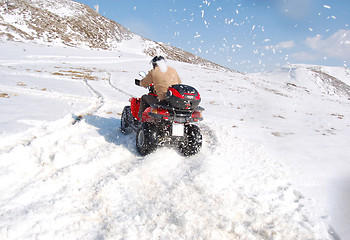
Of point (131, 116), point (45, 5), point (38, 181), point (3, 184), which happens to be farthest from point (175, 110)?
point (45, 5)

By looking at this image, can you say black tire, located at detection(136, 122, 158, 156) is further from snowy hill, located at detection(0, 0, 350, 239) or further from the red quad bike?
snowy hill, located at detection(0, 0, 350, 239)

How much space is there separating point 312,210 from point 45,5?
78.5 metres

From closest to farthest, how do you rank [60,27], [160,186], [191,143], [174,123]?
[160,186]
[174,123]
[191,143]
[60,27]

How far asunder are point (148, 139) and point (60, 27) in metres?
57.6

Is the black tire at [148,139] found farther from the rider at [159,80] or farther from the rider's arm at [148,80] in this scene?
the rider's arm at [148,80]

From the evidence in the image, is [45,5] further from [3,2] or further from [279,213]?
[279,213]

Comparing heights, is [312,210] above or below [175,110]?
below

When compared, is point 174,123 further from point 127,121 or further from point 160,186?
point 127,121

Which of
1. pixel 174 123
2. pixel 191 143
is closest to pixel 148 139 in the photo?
pixel 174 123

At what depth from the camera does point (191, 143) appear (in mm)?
4379

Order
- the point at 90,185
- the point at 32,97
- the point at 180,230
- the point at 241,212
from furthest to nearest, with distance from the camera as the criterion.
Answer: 1. the point at 32,97
2. the point at 90,185
3. the point at 241,212
4. the point at 180,230

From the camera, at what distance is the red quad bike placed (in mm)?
4152

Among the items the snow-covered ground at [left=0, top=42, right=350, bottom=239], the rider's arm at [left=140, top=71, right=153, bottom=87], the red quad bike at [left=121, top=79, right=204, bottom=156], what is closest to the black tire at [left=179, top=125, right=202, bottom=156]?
the red quad bike at [left=121, top=79, right=204, bottom=156]

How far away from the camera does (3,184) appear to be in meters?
3.01
